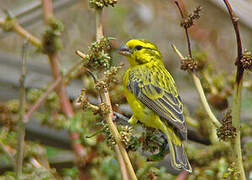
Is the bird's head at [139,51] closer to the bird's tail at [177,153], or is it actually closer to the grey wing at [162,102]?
the grey wing at [162,102]

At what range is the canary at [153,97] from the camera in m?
2.11

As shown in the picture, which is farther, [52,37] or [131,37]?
[131,37]

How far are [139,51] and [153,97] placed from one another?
0.43 metres

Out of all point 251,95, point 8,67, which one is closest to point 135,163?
point 251,95

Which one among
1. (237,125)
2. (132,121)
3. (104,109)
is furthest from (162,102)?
(104,109)

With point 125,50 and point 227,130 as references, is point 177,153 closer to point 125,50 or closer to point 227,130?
point 227,130

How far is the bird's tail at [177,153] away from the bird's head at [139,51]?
61cm

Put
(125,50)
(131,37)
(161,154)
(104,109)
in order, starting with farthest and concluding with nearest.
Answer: (131,37), (125,50), (161,154), (104,109)

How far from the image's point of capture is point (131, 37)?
5.30 meters

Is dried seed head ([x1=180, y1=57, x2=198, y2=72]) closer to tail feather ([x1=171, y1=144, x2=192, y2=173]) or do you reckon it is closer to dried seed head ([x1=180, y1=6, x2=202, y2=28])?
dried seed head ([x1=180, y1=6, x2=202, y2=28])

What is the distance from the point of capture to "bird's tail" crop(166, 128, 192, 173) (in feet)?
5.99

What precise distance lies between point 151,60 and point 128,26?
3.13 meters

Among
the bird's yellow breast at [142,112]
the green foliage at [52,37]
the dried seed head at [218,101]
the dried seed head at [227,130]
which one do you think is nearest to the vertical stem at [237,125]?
the dried seed head at [227,130]

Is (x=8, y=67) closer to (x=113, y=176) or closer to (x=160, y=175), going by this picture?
(x=113, y=176)
